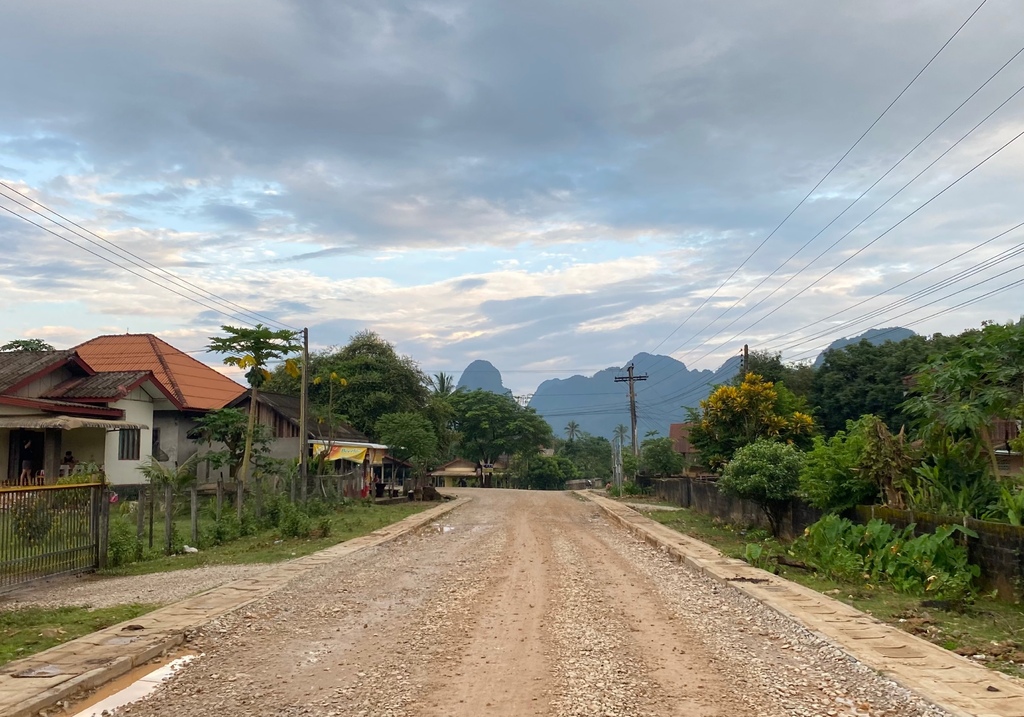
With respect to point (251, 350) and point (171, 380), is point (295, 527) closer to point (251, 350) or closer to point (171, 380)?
point (251, 350)

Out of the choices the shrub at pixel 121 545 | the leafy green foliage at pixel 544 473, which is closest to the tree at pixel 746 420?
the shrub at pixel 121 545

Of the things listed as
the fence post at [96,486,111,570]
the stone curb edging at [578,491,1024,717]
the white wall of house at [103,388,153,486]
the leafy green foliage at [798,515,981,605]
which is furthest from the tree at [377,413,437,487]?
the stone curb edging at [578,491,1024,717]

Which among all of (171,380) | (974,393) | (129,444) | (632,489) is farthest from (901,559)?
(632,489)

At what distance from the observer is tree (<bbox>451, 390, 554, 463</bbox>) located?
8744 cm

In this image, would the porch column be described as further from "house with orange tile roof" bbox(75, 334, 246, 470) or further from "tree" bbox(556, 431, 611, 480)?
"tree" bbox(556, 431, 611, 480)

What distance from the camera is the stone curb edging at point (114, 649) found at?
20.6 ft

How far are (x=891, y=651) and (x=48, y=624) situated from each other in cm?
884

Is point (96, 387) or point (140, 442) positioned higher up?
point (96, 387)

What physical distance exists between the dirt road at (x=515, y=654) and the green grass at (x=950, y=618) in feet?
4.29

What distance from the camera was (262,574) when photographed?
1282 centimetres

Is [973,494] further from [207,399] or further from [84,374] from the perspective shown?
[207,399]

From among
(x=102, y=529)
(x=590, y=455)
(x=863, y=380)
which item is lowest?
(x=102, y=529)

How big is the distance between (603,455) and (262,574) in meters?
116

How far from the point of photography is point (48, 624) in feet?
29.9
